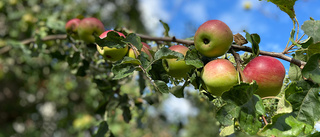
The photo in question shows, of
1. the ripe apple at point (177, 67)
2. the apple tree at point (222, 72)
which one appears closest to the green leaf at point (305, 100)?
the apple tree at point (222, 72)

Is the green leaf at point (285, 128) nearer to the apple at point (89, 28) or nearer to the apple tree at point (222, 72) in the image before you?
the apple tree at point (222, 72)

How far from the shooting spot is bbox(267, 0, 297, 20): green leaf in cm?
60

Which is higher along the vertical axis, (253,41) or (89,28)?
(89,28)

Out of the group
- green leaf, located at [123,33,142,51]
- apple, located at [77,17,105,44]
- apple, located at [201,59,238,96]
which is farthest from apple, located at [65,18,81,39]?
apple, located at [201,59,238,96]

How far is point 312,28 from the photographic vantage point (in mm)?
575

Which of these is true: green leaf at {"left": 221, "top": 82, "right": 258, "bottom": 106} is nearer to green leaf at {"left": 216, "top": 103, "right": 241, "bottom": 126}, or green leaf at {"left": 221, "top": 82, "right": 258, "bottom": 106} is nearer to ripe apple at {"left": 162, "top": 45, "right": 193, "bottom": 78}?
green leaf at {"left": 216, "top": 103, "right": 241, "bottom": 126}

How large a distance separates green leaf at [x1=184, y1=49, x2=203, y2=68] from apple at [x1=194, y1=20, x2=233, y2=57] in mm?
16

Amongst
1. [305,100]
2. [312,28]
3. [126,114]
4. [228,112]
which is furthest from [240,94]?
[126,114]

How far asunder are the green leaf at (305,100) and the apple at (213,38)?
0.52 feet

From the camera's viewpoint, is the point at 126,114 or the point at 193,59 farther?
the point at 126,114

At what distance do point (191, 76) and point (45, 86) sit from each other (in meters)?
2.74

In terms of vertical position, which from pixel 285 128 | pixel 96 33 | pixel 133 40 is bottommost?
pixel 285 128

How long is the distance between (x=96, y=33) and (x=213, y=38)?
0.49m

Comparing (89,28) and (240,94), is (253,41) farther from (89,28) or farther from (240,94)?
(89,28)
